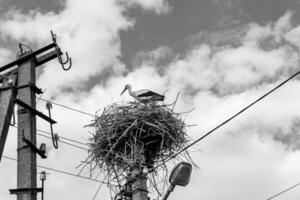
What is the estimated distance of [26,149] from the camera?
718 centimetres

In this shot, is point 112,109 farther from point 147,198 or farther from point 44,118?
point 147,198

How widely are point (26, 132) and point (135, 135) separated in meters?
1.57

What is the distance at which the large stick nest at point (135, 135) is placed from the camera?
8086 millimetres

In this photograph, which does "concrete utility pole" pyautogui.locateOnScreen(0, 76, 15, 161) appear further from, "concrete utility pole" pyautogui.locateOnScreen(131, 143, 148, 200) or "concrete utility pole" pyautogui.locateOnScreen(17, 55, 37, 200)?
"concrete utility pole" pyautogui.locateOnScreen(131, 143, 148, 200)

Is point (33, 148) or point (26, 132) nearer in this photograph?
point (33, 148)

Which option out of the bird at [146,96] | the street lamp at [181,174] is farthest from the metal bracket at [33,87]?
the street lamp at [181,174]

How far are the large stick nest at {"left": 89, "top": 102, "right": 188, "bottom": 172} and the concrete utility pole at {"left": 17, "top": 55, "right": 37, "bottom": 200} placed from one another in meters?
1.25

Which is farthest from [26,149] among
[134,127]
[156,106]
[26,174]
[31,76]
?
[156,106]

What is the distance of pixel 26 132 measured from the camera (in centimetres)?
731

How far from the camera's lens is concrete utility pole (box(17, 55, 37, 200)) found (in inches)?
273

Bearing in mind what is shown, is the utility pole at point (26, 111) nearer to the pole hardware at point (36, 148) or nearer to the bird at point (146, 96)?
the pole hardware at point (36, 148)

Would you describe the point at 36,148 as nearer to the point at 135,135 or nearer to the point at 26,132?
the point at 26,132

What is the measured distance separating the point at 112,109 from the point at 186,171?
3.57 metres

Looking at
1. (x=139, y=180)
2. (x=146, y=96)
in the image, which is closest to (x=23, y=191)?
(x=139, y=180)
